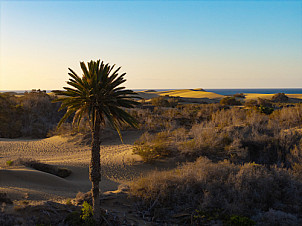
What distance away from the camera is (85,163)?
1452 cm

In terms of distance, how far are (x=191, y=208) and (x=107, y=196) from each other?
11.0 ft

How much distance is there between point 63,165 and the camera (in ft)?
45.6

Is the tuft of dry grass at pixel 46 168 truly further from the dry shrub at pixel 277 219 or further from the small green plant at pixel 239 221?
the dry shrub at pixel 277 219

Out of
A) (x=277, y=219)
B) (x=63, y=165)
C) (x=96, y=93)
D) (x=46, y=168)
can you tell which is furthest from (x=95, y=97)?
(x=63, y=165)

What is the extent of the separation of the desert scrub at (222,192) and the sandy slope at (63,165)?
10.2 feet

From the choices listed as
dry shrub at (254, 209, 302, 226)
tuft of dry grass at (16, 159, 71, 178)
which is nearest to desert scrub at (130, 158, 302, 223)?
dry shrub at (254, 209, 302, 226)

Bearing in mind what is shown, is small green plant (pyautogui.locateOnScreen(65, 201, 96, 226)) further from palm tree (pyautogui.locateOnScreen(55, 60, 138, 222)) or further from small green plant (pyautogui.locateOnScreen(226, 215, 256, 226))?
small green plant (pyautogui.locateOnScreen(226, 215, 256, 226))

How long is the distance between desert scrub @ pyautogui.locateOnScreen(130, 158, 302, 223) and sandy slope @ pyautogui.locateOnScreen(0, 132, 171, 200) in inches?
123

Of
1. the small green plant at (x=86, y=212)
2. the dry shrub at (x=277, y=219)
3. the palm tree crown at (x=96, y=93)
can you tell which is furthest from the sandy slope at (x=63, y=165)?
the dry shrub at (x=277, y=219)

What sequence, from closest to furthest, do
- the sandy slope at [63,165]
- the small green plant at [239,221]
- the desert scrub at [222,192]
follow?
the small green plant at [239,221] < the desert scrub at [222,192] < the sandy slope at [63,165]

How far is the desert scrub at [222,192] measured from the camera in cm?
832

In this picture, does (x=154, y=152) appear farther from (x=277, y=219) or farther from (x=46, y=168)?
(x=277, y=219)

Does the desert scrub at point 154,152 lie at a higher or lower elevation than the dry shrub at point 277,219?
higher

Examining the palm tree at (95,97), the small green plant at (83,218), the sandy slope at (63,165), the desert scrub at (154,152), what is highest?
the palm tree at (95,97)
